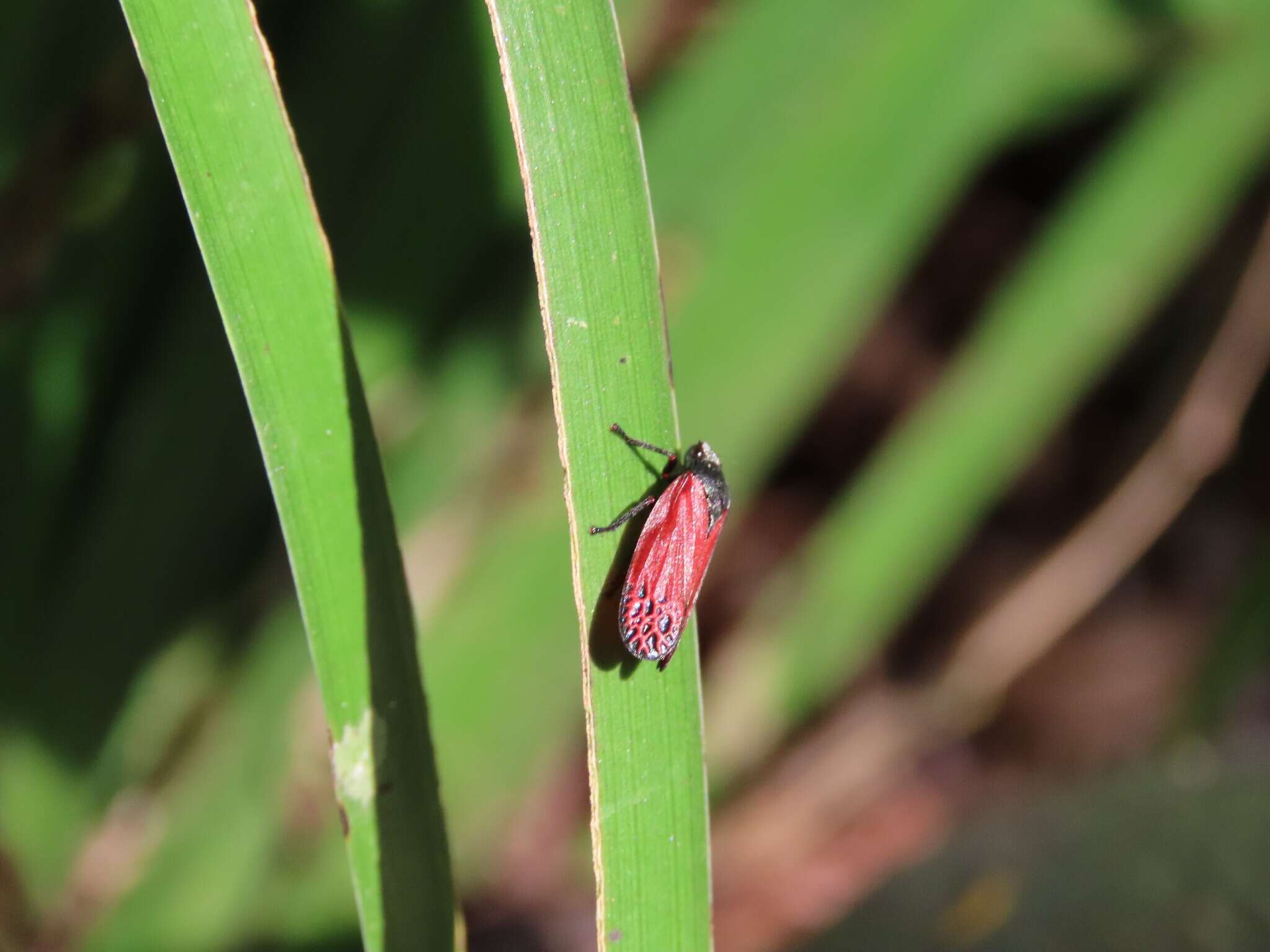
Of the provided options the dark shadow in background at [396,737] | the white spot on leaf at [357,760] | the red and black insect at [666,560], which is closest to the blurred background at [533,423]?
the red and black insect at [666,560]

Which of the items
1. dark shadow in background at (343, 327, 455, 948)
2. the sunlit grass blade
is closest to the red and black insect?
dark shadow in background at (343, 327, 455, 948)

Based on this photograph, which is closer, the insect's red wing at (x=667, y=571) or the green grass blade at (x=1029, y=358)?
the insect's red wing at (x=667, y=571)

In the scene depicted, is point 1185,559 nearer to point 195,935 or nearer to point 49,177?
point 195,935

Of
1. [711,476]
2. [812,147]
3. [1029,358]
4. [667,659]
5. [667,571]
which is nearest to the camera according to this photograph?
[667,659]

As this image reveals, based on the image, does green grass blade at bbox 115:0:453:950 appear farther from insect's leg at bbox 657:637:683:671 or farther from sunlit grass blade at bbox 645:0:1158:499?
sunlit grass blade at bbox 645:0:1158:499

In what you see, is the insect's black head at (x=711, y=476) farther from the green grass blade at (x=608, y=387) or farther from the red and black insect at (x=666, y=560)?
the green grass blade at (x=608, y=387)

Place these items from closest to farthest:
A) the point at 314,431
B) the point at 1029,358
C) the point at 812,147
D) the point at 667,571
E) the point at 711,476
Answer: the point at 314,431
the point at 667,571
the point at 711,476
the point at 812,147
the point at 1029,358

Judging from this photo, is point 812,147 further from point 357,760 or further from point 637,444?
A: point 357,760

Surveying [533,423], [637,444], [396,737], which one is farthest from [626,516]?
[533,423]
